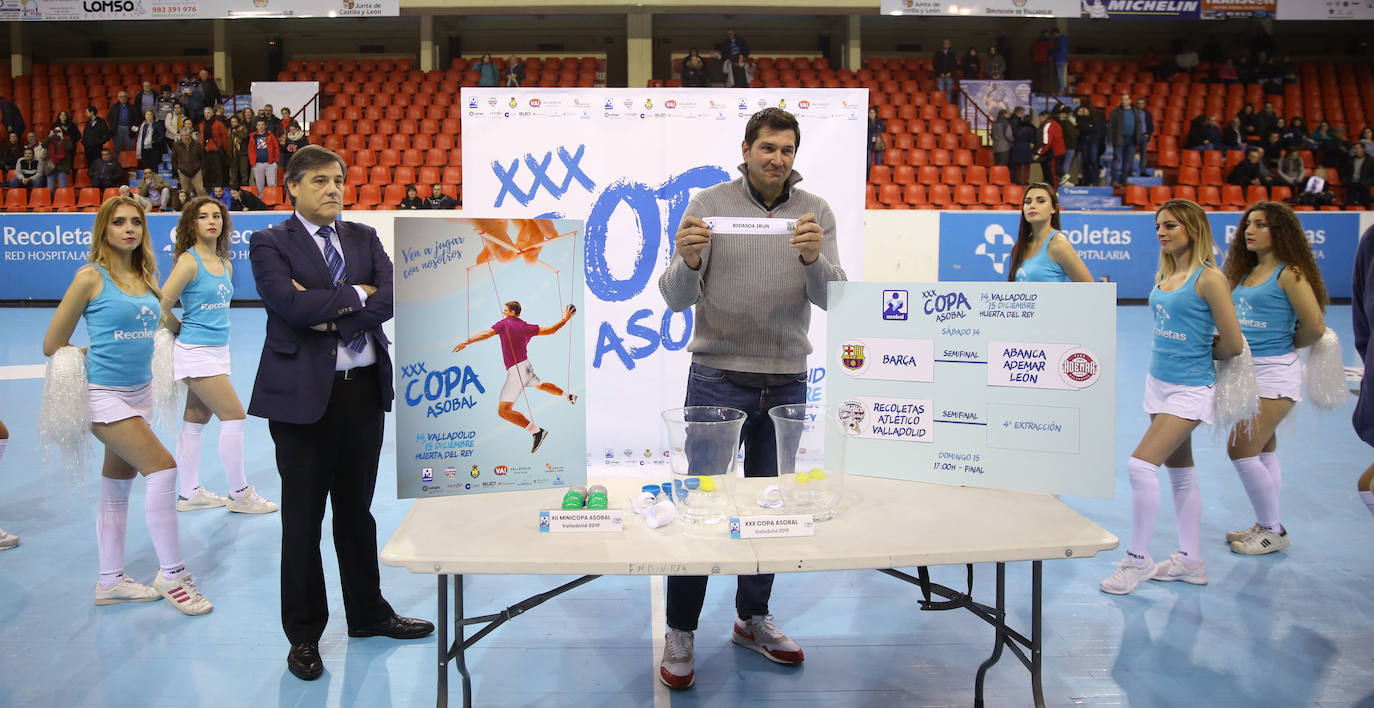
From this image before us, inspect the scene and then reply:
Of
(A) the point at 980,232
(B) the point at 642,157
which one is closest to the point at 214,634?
(B) the point at 642,157

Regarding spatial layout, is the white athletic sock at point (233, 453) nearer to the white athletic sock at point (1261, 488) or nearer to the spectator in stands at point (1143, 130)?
the white athletic sock at point (1261, 488)

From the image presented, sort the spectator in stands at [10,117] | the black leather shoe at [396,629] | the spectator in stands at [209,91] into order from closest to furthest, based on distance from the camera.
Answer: the black leather shoe at [396,629]
the spectator in stands at [10,117]
the spectator in stands at [209,91]

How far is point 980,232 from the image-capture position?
1320 cm

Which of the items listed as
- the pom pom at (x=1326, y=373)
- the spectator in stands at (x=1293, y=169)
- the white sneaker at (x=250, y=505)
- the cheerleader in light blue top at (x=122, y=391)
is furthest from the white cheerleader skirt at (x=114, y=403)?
the spectator in stands at (x=1293, y=169)

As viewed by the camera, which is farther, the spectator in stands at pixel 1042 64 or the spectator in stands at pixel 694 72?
the spectator in stands at pixel 1042 64

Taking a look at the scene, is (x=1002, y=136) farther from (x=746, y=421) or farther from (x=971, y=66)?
(x=746, y=421)

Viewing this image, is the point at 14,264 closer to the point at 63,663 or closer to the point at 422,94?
the point at 422,94

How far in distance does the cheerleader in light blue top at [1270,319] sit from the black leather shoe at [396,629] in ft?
10.7

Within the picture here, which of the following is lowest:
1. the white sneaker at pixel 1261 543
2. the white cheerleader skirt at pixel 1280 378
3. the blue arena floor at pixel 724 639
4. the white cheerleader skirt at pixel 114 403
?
the blue arena floor at pixel 724 639

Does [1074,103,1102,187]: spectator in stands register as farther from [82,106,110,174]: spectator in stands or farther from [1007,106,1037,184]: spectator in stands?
[82,106,110,174]: spectator in stands

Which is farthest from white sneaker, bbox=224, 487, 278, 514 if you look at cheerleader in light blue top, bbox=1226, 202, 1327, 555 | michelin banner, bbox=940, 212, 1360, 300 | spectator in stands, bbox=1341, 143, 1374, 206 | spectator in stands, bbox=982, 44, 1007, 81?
spectator in stands, bbox=1341, 143, 1374, 206

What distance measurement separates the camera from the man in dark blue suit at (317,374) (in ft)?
8.93

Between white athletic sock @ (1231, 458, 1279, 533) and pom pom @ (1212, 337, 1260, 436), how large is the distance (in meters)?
0.34

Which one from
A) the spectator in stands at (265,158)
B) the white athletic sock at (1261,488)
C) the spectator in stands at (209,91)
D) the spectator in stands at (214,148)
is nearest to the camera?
the white athletic sock at (1261,488)
